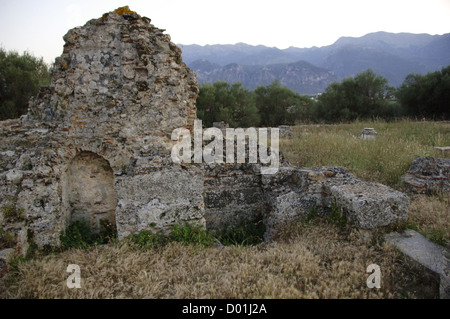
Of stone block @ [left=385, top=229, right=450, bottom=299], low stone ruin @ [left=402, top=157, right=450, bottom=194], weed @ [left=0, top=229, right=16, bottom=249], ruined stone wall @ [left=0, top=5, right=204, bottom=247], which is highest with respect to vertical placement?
ruined stone wall @ [left=0, top=5, right=204, bottom=247]

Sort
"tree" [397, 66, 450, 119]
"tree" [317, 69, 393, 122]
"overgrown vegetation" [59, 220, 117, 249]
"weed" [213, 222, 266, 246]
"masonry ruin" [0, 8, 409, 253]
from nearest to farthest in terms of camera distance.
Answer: "masonry ruin" [0, 8, 409, 253] < "overgrown vegetation" [59, 220, 117, 249] < "weed" [213, 222, 266, 246] < "tree" [397, 66, 450, 119] < "tree" [317, 69, 393, 122]

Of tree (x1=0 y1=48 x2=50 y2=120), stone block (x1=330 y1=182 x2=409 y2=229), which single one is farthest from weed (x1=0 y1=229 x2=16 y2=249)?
tree (x1=0 y1=48 x2=50 y2=120)

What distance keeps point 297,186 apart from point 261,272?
2405 millimetres

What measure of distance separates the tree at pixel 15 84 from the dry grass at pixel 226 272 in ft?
44.3

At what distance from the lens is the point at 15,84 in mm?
14039

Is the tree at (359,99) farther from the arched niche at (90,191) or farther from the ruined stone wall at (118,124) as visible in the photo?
the arched niche at (90,191)

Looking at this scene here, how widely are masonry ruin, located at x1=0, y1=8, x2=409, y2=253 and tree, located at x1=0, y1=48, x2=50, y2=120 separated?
11553mm

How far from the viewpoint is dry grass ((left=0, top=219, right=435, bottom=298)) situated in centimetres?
290

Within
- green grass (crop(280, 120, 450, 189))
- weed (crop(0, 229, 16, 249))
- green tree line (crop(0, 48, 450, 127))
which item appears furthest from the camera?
green tree line (crop(0, 48, 450, 127))

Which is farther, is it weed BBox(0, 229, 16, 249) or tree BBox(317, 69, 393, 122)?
tree BBox(317, 69, 393, 122)

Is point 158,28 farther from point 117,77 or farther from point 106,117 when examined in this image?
point 106,117

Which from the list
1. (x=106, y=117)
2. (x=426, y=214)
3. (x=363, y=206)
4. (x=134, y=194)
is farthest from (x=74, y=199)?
(x=426, y=214)

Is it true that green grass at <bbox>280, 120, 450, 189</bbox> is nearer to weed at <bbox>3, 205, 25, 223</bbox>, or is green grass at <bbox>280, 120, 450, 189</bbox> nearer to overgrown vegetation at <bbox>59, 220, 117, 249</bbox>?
overgrown vegetation at <bbox>59, 220, 117, 249</bbox>

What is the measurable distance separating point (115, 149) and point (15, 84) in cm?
1384
